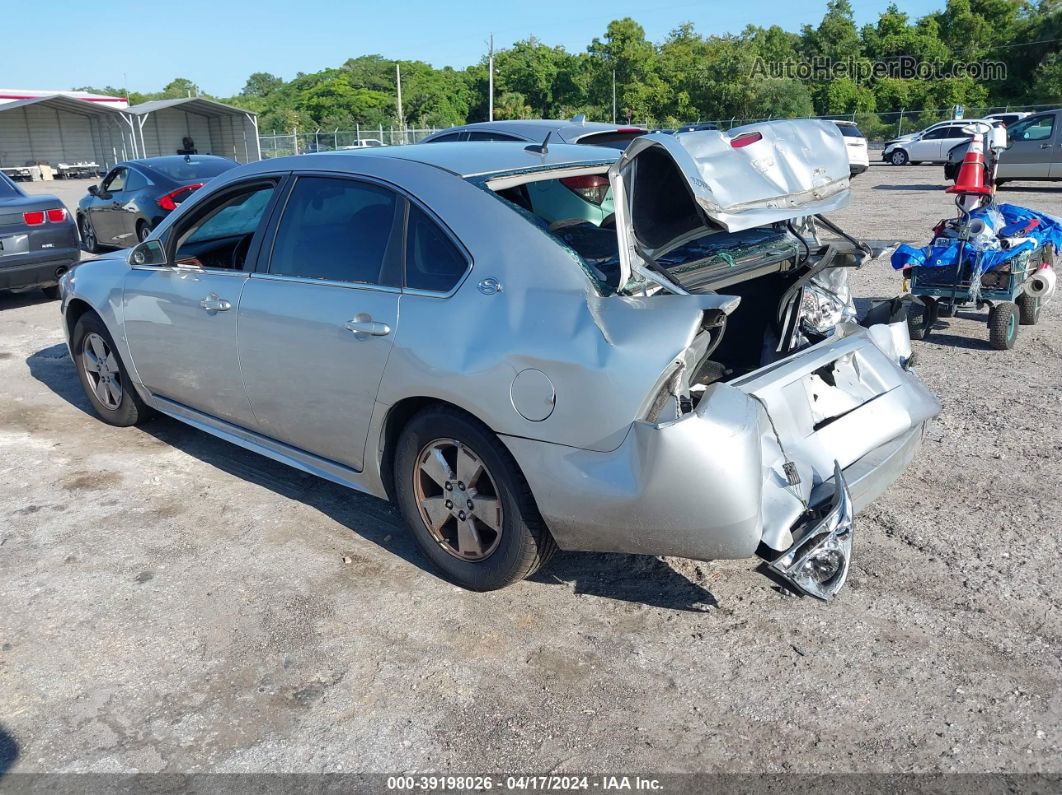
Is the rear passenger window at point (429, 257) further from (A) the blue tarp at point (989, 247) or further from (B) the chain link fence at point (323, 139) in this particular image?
(B) the chain link fence at point (323, 139)

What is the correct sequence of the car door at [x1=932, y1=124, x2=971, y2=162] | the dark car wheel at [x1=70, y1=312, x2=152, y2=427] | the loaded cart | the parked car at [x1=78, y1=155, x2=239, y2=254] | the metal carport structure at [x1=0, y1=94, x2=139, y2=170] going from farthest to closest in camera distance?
the metal carport structure at [x1=0, y1=94, x2=139, y2=170]
the car door at [x1=932, y1=124, x2=971, y2=162]
the parked car at [x1=78, y1=155, x2=239, y2=254]
the loaded cart
the dark car wheel at [x1=70, y1=312, x2=152, y2=427]

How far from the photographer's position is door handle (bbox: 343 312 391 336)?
3523 millimetres

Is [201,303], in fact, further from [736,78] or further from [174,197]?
[736,78]

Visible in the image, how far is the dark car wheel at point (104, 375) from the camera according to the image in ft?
17.7

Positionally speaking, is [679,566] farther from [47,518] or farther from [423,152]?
[47,518]

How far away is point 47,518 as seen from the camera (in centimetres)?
437

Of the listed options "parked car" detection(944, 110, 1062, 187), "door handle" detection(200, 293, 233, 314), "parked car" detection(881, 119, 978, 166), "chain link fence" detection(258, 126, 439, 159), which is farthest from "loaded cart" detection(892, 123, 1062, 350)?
"chain link fence" detection(258, 126, 439, 159)

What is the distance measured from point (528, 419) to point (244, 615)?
1426mm

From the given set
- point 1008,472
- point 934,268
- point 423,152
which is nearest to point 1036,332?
point 934,268

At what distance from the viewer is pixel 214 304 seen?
14.2 feet

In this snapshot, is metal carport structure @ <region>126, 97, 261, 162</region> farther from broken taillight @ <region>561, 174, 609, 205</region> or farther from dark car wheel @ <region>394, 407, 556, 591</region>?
dark car wheel @ <region>394, 407, 556, 591</region>

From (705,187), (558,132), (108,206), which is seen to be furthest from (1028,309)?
(108,206)

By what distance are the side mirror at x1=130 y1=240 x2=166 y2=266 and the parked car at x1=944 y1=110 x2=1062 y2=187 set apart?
19623mm

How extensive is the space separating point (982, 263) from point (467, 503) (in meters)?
5.51
